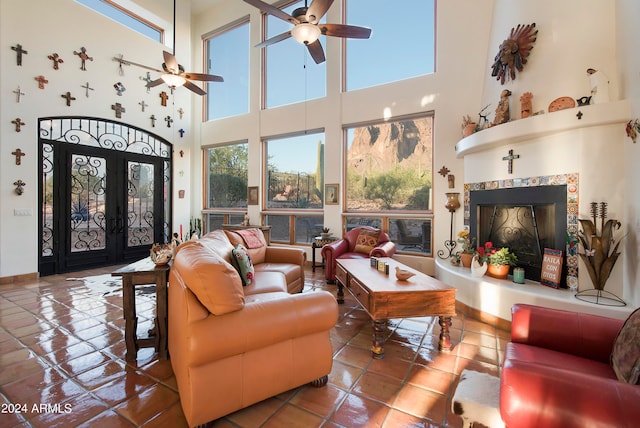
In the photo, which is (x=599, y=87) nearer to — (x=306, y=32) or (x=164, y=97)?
(x=306, y=32)

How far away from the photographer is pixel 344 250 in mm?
4801

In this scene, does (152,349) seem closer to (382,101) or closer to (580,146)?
(580,146)

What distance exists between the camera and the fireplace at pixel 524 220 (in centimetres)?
312

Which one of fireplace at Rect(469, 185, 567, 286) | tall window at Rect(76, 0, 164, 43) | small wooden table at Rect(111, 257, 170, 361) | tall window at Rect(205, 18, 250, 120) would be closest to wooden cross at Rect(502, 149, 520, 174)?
fireplace at Rect(469, 185, 567, 286)

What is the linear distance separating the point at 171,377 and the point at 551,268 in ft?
12.4

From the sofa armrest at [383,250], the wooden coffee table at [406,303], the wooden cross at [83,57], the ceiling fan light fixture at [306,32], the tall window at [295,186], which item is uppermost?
the wooden cross at [83,57]

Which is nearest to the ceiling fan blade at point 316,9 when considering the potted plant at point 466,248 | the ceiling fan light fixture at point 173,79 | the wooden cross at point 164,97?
the ceiling fan light fixture at point 173,79

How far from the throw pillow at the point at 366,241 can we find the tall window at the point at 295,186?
1.44m

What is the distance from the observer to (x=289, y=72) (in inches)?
255

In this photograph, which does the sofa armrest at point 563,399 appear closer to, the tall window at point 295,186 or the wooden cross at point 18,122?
the tall window at point 295,186

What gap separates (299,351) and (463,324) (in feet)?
6.94

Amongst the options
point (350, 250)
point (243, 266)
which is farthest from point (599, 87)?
point (243, 266)

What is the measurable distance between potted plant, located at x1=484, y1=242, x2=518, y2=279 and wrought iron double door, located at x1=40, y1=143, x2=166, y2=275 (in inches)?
269

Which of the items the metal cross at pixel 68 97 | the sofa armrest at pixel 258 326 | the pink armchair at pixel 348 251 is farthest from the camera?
the metal cross at pixel 68 97
